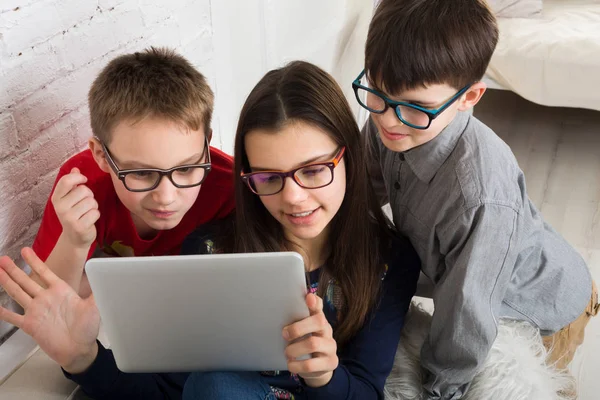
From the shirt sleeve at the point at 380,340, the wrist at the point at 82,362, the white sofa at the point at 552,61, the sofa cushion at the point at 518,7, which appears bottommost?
the white sofa at the point at 552,61

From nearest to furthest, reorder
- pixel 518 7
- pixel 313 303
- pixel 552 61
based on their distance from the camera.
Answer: pixel 313 303
pixel 552 61
pixel 518 7

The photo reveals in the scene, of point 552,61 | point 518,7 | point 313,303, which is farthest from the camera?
point 518,7

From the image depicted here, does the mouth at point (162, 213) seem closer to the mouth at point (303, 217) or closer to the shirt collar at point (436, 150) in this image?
the mouth at point (303, 217)

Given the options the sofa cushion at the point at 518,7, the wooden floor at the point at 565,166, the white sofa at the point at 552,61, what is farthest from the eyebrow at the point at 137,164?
the sofa cushion at the point at 518,7

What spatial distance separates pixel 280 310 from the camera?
3.19 feet

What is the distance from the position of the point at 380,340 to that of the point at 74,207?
0.61m

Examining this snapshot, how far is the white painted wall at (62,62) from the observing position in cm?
124

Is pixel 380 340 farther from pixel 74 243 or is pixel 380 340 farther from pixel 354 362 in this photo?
pixel 74 243

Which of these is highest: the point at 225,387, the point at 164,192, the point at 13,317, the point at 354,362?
the point at 164,192

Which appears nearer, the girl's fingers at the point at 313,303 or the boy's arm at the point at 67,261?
the girl's fingers at the point at 313,303

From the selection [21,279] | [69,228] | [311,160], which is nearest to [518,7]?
[311,160]

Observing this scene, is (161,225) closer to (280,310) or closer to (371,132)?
(280,310)

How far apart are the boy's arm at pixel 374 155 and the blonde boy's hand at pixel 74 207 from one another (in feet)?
1.99

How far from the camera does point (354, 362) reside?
3.97 ft
